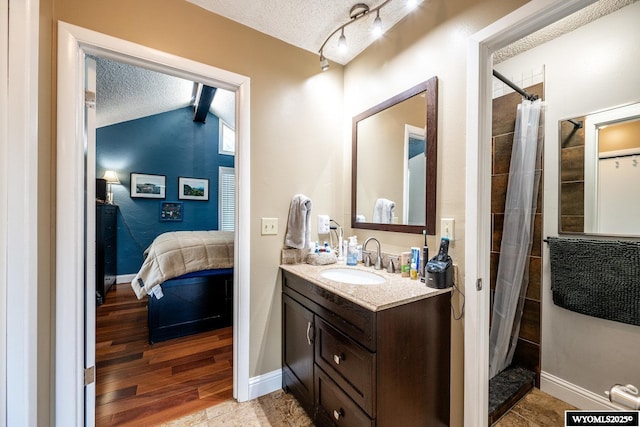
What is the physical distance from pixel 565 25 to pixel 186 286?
3584 mm

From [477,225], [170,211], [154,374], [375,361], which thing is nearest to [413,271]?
[477,225]

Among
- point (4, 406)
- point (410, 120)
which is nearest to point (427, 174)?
point (410, 120)

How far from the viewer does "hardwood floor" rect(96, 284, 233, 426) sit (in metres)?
1.61

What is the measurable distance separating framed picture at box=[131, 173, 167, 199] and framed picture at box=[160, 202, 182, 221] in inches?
6.9

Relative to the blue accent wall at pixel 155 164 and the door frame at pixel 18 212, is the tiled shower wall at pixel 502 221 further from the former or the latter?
the blue accent wall at pixel 155 164

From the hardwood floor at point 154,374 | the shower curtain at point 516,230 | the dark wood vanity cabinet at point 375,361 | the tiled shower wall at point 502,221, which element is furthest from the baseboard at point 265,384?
the tiled shower wall at point 502,221

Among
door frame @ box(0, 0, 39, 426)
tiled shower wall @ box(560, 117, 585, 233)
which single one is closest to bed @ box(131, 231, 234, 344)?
door frame @ box(0, 0, 39, 426)

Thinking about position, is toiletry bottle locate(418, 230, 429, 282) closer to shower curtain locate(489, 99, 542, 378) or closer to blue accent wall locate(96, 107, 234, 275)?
shower curtain locate(489, 99, 542, 378)

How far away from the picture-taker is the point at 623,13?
147cm

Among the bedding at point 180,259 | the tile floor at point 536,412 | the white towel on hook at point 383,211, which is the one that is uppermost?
the white towel on hook at point 383,211

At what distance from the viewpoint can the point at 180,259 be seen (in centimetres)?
254

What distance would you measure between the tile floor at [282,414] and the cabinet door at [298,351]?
9 cm

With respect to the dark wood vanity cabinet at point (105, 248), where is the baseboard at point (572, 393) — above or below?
below

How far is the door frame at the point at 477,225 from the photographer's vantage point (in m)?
1.23
